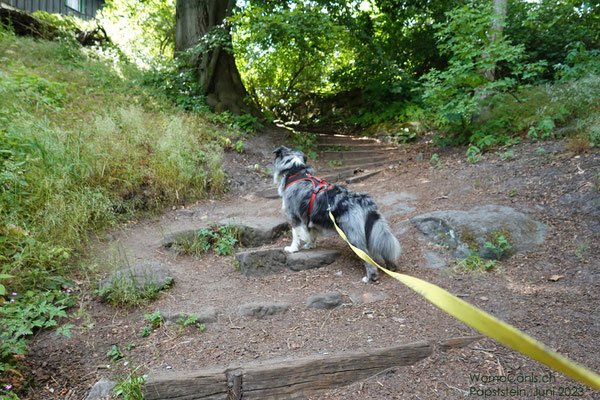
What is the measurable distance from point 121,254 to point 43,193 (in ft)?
4.06

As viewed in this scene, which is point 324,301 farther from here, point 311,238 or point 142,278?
point 142,278

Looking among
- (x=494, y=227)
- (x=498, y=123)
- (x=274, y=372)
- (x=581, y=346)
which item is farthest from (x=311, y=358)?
(x=498, y=123)

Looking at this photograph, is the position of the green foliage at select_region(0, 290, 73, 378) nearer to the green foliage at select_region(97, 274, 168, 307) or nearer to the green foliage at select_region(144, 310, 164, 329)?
the green foliage at select_region(97, 274, 168, 307)

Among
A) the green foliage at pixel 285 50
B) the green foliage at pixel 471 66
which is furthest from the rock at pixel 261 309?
the green foliage at pixel 285 50

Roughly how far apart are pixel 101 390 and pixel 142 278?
1.27m

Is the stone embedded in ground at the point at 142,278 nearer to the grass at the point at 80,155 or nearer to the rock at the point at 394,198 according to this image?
the grass at the point at 80,155

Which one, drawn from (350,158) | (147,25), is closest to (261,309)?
(350,158)

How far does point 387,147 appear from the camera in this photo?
32.0 feet

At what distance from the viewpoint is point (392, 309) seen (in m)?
2.88

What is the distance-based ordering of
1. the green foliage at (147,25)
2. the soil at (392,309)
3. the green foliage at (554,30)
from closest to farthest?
the soil at (392,309) < the green foliage at (554,30) < the green foliage at (147,25)

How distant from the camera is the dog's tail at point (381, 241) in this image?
136 inches

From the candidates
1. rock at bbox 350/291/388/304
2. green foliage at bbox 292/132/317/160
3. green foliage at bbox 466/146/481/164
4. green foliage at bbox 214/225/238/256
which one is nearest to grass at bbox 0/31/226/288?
green foliage at bbox 214/225/238/256

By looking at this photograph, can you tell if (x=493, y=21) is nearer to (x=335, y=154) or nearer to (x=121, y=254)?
(x=335, y=154)

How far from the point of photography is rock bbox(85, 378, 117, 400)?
1996mm
